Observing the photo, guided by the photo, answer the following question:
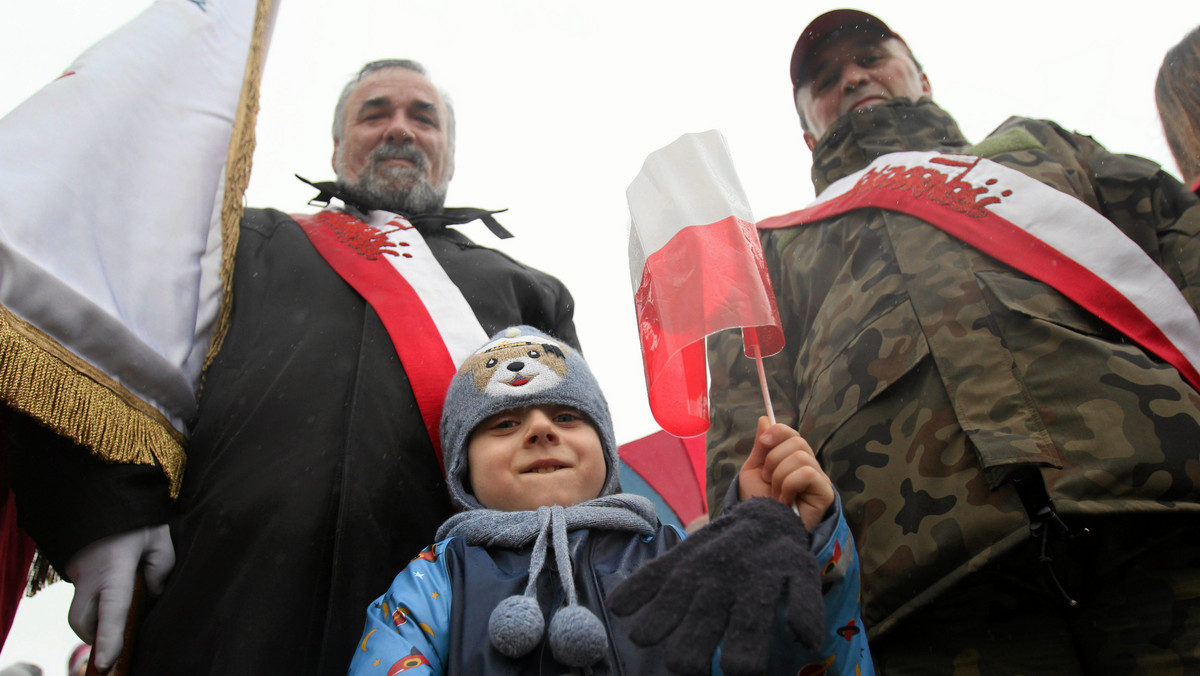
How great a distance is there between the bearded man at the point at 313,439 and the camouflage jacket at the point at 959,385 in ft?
2.60

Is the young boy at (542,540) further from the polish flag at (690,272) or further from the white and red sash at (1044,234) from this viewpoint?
the white and red sash at (1044,234)

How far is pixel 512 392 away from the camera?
1.94 metres

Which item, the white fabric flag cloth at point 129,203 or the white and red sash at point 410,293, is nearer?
the white fabric flag cloth at point 129,203

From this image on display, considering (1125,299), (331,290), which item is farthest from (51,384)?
(1125,299)

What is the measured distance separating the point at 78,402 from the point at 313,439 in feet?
1.58

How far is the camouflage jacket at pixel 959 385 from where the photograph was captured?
5.34 feet

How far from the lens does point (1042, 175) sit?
7.28 ft

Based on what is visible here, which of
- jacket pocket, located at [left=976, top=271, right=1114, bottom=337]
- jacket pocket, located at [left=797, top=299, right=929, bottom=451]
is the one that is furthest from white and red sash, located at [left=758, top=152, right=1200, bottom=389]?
jacket pocket, located at [left=797, top=299, right=929, bottom=451]

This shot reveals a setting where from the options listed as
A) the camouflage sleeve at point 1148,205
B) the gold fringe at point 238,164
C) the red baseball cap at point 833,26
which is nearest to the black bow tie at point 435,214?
the gold fringe at point 238,164

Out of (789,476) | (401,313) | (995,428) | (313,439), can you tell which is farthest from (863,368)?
(313,439)

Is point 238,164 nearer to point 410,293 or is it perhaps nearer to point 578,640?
point 410,293

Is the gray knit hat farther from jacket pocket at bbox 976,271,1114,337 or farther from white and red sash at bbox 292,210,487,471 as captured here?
jacket pocket at bbox 976,271,1114,337

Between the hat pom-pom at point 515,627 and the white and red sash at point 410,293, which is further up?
the white and red sash at point 410,293

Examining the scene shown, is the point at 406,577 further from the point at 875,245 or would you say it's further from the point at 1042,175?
the point at 1042,175
